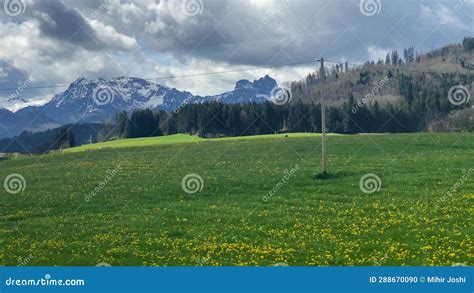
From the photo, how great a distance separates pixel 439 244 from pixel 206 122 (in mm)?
128872

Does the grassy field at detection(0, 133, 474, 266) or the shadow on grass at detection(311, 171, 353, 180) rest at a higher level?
the shadow on grass at detection(311, 171, 353, 180)

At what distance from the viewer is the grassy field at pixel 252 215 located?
2009 centimetres

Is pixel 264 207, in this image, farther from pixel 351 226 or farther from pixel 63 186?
pixel 63 186

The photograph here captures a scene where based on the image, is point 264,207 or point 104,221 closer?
point 104,221

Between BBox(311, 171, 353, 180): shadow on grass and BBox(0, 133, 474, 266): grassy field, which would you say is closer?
BBox(0, 133, 474, 266): grassy field

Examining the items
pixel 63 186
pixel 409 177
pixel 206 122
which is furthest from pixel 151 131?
pixel 409 177

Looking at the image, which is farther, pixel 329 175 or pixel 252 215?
pixel 329 175

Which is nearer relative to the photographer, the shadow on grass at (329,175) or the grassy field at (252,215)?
the grassy field at (252,215)

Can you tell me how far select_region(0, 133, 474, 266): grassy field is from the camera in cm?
2009

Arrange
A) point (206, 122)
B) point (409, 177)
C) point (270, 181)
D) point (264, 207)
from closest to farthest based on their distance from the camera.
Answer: point (264, 207) < point (409, 177) < point (270, 181) < point (206, 122)

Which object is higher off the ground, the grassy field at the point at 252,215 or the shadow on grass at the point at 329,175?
the shadow on grass at the point at 329,175

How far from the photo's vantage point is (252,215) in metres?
28.7

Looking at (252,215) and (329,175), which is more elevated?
(329,175)

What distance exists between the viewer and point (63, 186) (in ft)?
148
